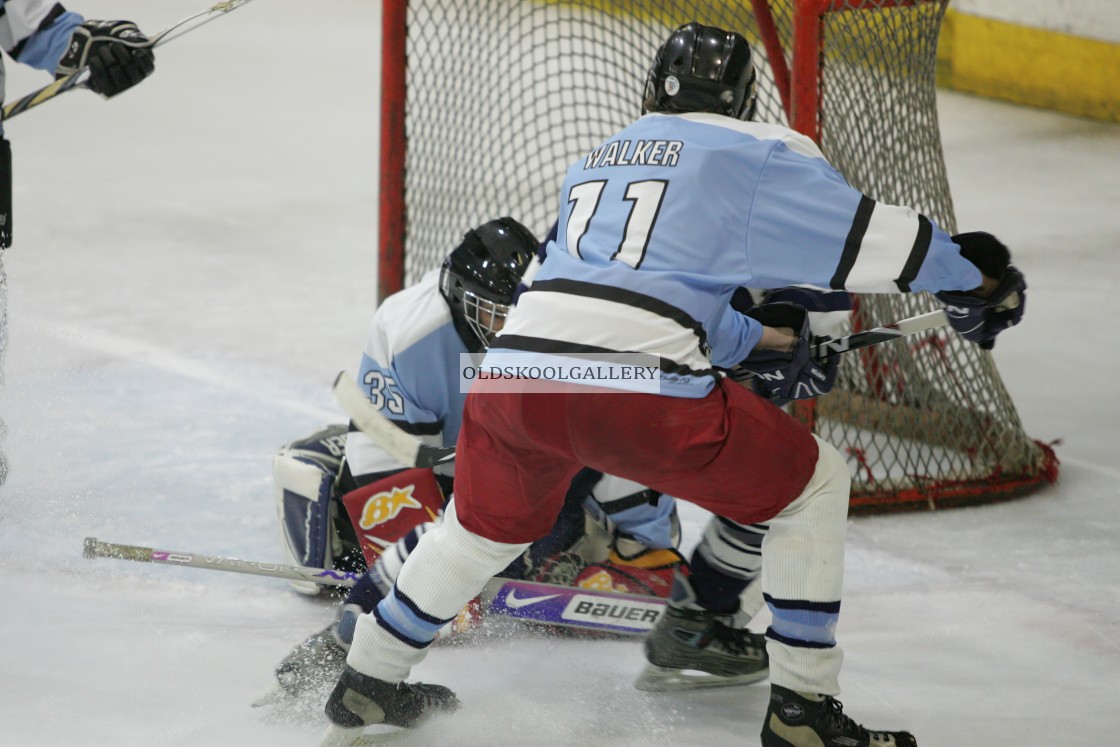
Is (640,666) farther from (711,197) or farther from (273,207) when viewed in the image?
(273,207)

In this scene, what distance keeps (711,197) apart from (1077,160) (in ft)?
15.9

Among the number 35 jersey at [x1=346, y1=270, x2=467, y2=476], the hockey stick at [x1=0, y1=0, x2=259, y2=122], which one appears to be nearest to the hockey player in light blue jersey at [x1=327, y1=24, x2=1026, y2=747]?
the number 35 jersey at [x1=346, y1=270, x2=467, y2=476]

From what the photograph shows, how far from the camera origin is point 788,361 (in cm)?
242

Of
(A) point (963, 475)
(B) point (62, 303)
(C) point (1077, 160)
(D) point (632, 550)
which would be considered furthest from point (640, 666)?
(C) point (1077, 160)

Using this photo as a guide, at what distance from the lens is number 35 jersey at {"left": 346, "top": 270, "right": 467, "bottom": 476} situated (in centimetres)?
272

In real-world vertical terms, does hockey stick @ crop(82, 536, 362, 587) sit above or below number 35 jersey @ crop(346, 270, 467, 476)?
below

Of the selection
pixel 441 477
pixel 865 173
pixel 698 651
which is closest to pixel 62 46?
pixel 441 477

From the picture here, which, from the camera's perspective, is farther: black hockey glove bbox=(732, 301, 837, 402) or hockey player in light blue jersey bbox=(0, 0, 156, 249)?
hockey player in light blue jersey bbox=(0, 0, 156, 249)

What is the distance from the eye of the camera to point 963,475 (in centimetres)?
348

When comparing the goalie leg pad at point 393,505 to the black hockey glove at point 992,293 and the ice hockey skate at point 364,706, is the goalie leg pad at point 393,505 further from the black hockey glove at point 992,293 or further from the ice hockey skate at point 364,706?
the black hockey glove at point 992,293

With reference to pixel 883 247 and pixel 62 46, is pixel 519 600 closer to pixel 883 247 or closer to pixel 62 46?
pixel 883 247

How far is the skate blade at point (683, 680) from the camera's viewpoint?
2521mm

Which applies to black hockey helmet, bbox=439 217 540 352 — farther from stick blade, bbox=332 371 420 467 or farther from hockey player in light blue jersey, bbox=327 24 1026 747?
hockey player in light blue jersey, bbox=327 24 1026 747

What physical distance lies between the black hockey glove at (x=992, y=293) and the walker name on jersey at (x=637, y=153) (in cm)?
48
